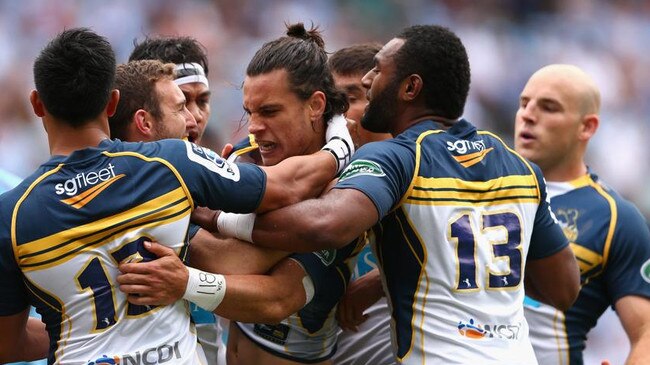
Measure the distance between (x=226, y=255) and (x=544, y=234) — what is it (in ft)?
5.38

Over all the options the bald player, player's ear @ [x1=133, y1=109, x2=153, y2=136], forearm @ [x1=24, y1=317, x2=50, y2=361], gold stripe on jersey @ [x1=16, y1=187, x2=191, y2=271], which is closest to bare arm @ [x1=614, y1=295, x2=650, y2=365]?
the bald player

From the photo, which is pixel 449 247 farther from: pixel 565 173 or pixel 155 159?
pixel 565 173

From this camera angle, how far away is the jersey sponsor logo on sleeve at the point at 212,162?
4242 mm

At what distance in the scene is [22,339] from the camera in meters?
4.54

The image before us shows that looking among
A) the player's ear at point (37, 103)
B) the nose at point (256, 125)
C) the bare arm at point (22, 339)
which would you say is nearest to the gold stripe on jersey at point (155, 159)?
the player's ear at point (37, 103)

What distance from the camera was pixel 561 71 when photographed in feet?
22.4

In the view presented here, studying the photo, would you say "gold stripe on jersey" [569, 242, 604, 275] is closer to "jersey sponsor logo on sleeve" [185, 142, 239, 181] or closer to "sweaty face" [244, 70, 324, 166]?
"sweaty face" [244, 70, 324, 166]

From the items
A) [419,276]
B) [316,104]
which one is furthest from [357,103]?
[419,276]

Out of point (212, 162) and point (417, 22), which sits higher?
point (212, 162)

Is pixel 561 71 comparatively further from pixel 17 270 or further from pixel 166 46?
pixel 17 270

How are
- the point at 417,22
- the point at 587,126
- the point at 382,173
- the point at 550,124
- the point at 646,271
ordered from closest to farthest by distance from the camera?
the point at 382,173
the point at 646,271
the point at 550,124
the point at 587,126
the point at 417,22

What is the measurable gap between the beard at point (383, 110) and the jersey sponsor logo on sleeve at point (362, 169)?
58cm

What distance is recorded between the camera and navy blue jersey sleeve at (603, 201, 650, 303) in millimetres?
6219

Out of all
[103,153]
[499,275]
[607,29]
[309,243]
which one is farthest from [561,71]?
[607,29]
